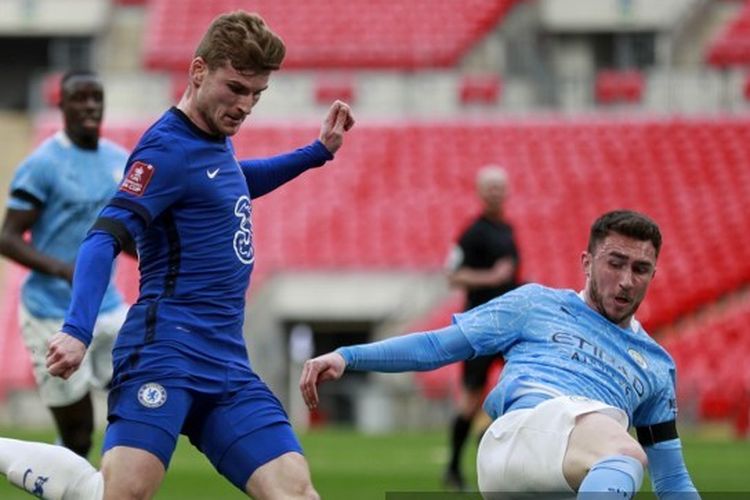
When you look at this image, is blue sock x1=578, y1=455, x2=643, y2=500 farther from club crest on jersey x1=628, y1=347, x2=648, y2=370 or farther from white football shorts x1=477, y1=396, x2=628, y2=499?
club crest on jersey x1=628, y1=347, x2=648, y2=370

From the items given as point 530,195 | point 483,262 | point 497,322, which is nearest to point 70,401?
point 497,322

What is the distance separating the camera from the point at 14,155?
29.1 metres

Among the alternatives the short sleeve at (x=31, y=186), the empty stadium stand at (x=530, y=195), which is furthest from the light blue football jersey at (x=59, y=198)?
the empty stadium stand at (x=530, y=195)

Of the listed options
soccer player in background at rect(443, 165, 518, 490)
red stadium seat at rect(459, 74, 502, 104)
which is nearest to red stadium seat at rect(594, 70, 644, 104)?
red stadium seat at rect(459, 74, 502, 104)

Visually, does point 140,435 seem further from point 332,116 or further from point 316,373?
point 332,116

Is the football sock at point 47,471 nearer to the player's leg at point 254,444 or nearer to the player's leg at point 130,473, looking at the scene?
the player's leg at point 130,473

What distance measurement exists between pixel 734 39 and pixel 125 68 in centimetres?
1065

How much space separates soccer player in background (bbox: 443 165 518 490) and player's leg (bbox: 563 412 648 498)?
6.45 m

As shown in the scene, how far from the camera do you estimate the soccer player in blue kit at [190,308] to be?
5.81m

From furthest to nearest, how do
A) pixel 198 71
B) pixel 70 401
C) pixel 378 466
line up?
pixel 378 466 < pixel 70 401 < pixel 198 71

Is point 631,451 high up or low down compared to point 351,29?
down

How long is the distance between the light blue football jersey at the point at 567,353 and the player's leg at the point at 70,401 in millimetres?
3022

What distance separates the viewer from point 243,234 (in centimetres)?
607

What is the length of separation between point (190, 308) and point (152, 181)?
443 millimetres
